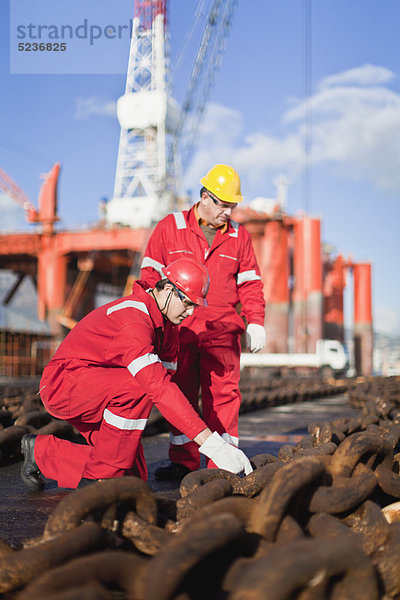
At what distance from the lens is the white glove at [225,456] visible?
173 centimetres

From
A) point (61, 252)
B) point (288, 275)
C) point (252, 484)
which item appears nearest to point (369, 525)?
point (252, 484)

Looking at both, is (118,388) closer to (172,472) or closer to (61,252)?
(172,472)

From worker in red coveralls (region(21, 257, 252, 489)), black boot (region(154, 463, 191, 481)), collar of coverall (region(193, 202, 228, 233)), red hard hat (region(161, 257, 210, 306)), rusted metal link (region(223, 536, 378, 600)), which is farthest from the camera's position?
collar of coverall (region(193, 202, 228, 233))

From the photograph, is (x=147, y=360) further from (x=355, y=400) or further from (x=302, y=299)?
(x=302, y=299)

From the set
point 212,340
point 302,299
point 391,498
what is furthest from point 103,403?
point 302,299

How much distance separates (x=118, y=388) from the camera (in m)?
2.00

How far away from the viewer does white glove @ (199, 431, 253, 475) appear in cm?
173

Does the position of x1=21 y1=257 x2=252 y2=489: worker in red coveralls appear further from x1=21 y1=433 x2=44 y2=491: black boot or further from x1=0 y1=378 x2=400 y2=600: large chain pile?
x1=0 y1=378 x2=400 y2=600: large chain pile

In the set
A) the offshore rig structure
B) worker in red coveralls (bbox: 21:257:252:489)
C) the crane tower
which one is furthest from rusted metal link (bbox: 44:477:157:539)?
the crane tower

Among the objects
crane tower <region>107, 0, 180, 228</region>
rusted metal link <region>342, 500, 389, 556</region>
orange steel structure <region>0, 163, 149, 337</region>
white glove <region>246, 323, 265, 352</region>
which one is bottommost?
rusted metal link <region>342, 500, 389, 556</region>

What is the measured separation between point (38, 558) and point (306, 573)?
0.44m

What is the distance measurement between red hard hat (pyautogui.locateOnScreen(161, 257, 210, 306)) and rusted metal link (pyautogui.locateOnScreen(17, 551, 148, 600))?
4.21ft

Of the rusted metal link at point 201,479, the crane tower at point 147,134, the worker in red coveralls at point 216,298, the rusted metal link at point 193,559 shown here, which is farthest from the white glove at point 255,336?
the crane tower at point 147,134

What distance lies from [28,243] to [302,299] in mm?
12115
